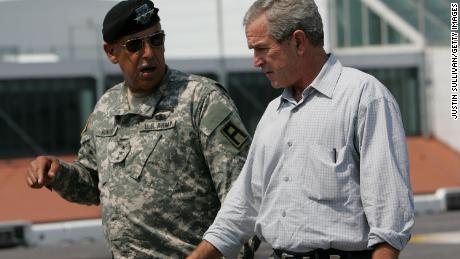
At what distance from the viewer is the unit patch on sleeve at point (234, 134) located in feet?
14.8

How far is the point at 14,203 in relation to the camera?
72.9 feet

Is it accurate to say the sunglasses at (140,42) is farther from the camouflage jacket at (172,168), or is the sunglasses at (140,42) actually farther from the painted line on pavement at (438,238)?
the painted line on pavement at (438,238)

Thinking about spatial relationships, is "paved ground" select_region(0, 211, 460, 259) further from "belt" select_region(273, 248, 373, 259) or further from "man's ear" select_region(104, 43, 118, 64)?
"belt" select_region(273, 248, 373, 259)

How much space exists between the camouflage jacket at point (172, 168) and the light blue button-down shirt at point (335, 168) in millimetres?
567

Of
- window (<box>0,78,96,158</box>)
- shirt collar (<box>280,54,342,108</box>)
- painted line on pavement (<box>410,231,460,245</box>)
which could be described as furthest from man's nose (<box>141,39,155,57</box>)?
window (<box>0,78,96,158</box>)

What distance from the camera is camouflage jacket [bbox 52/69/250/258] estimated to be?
453cm

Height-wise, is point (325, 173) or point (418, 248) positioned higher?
point (325, 173)

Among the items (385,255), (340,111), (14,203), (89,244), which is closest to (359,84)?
(340,111)

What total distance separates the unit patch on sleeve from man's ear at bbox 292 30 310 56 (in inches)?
30.2

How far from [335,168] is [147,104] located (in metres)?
1.19

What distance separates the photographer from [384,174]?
3615 millimetres

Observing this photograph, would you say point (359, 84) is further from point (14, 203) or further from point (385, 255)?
point (14, 203)

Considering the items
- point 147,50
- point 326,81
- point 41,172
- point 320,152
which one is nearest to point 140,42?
point 147,50

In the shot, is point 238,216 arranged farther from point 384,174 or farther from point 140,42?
point 140,42
